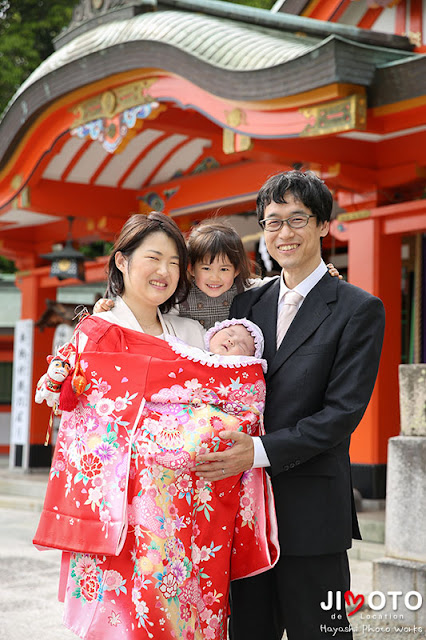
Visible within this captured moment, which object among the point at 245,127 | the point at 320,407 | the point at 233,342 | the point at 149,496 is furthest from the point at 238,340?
the point at 245,127

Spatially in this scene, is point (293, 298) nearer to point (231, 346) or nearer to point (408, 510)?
point (231, 346)

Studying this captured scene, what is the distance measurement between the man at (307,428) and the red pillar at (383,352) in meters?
4.38

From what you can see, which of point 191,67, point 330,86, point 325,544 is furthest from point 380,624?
point 191,67

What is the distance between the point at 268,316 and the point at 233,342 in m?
0.19

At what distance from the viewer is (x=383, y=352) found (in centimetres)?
740

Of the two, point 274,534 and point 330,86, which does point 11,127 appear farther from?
point 274,534

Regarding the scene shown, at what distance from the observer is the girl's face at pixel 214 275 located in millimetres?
3367

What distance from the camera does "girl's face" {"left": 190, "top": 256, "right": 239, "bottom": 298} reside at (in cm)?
337

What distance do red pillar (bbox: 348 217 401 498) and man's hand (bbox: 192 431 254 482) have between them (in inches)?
183

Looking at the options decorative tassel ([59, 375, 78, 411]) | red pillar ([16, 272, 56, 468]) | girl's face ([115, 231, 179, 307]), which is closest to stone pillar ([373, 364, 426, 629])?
girl's face ([115, 231, 179, 307])

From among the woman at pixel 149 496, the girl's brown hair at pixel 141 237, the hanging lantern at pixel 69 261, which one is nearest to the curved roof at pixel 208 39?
the hanging lantern at pixel 69 261

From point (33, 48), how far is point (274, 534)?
18.5 meters

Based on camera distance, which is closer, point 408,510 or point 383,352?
point 408,510

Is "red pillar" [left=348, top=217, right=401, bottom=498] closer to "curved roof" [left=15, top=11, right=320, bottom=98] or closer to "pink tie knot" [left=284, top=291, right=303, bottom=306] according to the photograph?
"curved roof" [left=15, top=11, right=320, bottom=98]
